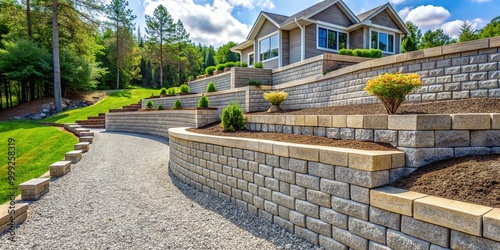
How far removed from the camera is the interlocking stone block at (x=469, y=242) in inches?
76.2

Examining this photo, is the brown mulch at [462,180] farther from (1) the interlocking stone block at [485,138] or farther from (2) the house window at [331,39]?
(2) the house window at [331,39]

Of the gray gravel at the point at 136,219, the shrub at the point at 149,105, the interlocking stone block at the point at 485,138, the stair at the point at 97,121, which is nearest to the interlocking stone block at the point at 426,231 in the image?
the gray gravel at the point at 136,219

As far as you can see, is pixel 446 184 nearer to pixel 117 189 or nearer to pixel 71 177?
pixel 117 189

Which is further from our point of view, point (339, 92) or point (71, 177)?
point (339, 92)

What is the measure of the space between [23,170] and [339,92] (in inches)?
367

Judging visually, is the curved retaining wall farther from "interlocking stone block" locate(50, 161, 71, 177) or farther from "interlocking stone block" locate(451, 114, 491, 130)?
"interlocking stone block" locate(50, 161, 71, 177)

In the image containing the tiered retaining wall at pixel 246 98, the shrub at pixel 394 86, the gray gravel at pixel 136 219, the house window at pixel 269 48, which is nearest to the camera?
the gray gravel at pixel 136 219

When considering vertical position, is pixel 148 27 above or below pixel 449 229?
above

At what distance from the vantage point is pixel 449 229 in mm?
2137

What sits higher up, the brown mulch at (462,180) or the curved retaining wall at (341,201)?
the brown mulch at (462,180)

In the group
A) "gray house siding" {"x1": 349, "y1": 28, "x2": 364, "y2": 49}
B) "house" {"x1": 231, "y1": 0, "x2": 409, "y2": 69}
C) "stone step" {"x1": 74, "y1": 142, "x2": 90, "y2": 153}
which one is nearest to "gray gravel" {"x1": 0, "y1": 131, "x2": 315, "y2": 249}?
"stone step" {"x1": 74, "y1": 142, "x2": 90, "y2": 153}

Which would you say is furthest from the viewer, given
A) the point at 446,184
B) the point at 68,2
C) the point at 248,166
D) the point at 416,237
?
the point at 68,2

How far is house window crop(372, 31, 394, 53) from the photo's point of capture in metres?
16.7

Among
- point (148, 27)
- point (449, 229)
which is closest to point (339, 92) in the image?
point (449, 229)
